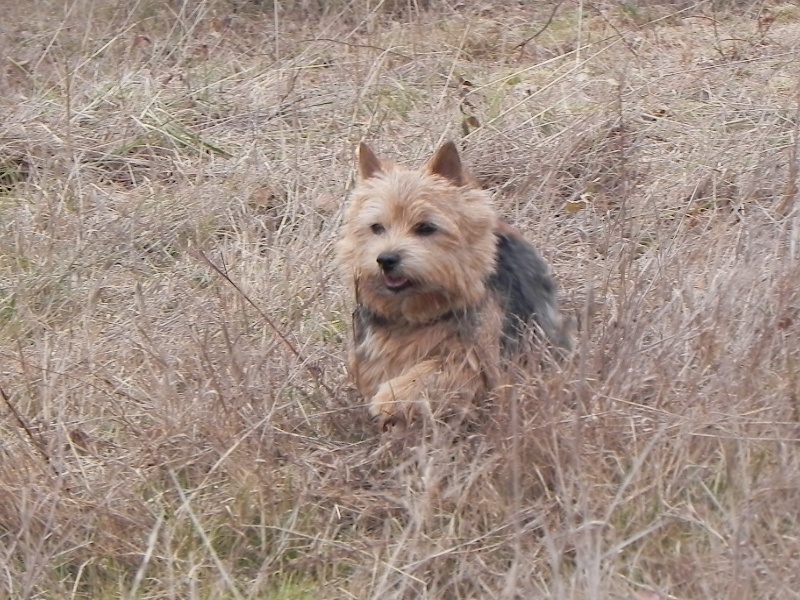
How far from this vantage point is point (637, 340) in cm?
430

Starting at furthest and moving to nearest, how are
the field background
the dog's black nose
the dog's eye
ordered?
1. the dog's eye
2. the dog's black nose
3. the field background

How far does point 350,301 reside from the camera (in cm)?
565

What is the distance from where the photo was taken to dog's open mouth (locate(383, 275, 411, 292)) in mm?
4434

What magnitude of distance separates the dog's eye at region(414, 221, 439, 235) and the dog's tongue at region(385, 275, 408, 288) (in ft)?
0.61

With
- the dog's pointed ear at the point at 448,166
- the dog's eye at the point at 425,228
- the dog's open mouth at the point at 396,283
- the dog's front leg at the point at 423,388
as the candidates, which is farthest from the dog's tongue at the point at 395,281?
the dog's pointed ear at the point at 448,166

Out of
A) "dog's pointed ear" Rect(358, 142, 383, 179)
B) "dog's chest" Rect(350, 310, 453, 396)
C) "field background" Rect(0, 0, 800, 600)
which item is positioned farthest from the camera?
"dog's pointed ear" Rect(358, 142, 383, 179)

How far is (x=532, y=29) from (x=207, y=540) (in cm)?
628

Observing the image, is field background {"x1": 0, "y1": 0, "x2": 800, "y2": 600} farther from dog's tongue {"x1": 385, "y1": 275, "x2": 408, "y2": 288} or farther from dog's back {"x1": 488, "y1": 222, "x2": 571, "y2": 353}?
dog's tongue {"x1": 385, "y1": 275, "x2": 408, "y2": 288}

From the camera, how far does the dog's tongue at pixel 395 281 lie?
4.43 meters

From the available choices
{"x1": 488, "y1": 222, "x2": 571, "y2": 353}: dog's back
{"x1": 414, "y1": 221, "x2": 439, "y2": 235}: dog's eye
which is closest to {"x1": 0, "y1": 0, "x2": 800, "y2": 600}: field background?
{"x1": 488, "y1": 222, "x2": 571, "y2": 353}: dog's back

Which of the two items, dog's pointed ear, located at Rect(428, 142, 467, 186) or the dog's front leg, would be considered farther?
dog's pointed ear, located at Rect(428, 142, 467, 186)

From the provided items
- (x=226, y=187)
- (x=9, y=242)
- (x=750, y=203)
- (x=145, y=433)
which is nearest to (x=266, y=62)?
(x=226, y=187)

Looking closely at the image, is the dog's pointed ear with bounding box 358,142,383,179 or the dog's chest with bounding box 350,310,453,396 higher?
Result: the dog's pointed ear with bounding box 358,142,383,179

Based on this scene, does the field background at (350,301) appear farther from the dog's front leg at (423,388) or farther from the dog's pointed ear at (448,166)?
the dog's pointed ear at (448,166)
